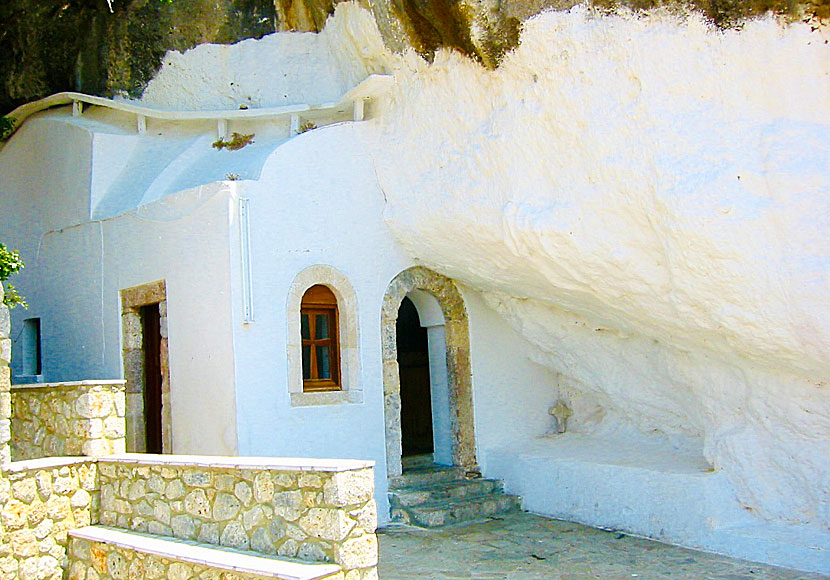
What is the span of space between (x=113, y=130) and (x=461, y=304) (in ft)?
16.8

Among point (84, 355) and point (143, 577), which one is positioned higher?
point (84, 355)

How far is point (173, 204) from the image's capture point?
30.2 ft

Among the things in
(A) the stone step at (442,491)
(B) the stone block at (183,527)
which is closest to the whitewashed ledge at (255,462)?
(B) the stone block at (183,527)

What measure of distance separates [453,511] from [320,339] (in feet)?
7.59

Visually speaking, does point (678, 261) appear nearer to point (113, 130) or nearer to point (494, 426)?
point (494, 426)

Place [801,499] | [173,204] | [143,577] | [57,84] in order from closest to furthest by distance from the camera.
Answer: [143,577], [801,499], [173,204], [57,84]

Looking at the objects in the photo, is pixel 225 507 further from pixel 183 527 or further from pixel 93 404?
pixel 93 404

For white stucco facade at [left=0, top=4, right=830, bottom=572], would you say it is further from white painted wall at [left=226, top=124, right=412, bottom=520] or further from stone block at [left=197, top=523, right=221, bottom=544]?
stone block at [left=197, top=523, right=221, bottom=544]

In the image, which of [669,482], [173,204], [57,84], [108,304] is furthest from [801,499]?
[57,84]

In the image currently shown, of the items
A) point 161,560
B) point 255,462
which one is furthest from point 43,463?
point 255,462

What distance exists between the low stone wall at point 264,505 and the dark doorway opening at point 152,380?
12.1ft

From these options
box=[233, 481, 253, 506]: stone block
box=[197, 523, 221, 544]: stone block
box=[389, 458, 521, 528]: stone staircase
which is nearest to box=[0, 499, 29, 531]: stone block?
box=[197, 523, 221, 544]: stone block

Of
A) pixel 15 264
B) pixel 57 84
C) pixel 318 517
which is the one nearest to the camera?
pixel 318 517

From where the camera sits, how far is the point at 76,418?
6.60 meters
